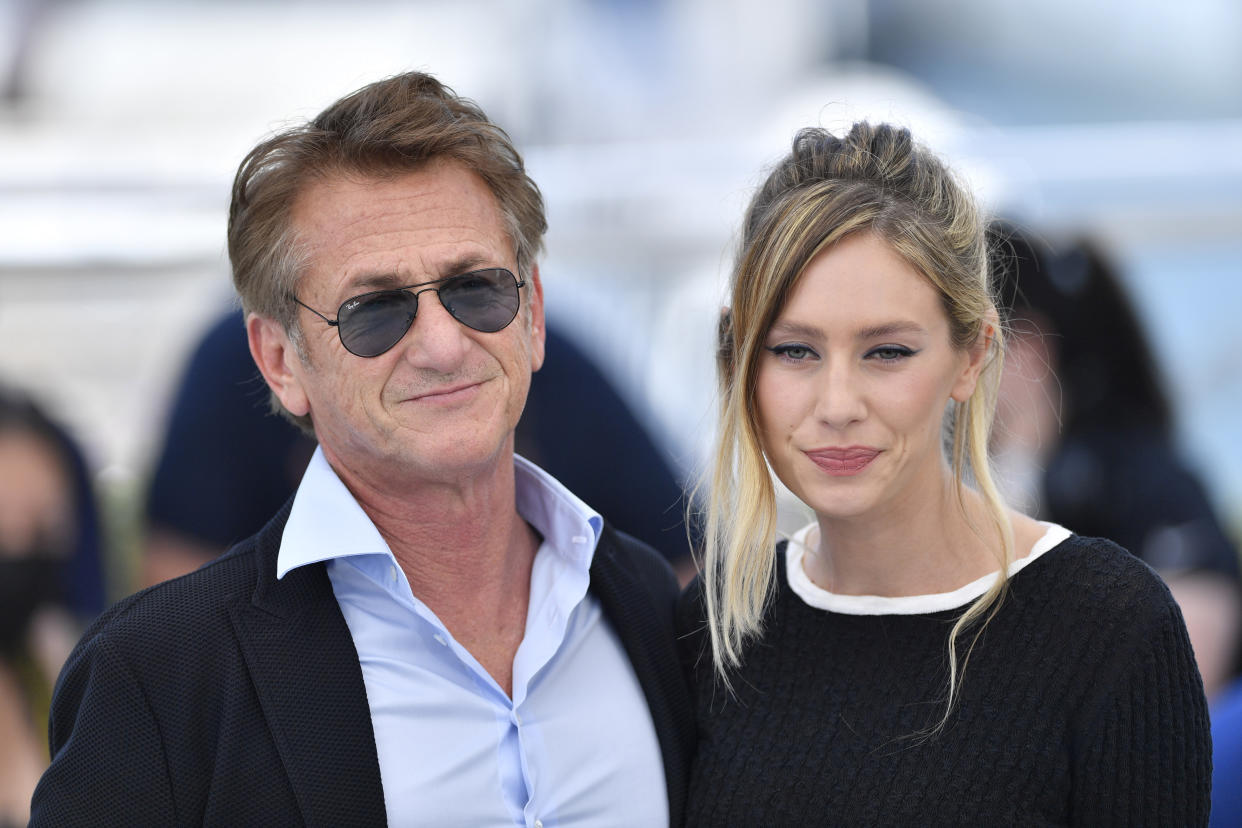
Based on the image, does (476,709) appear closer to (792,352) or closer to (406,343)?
(406,343)

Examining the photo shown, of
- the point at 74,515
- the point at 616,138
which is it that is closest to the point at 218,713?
the point at 74,515

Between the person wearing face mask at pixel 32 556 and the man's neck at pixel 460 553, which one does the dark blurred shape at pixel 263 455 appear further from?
the person wearing face mask at pixel 32 556

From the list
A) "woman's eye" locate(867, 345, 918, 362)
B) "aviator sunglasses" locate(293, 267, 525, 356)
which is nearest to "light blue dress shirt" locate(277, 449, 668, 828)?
"aviator sunglasses" locate(293, 267, 525, 356)

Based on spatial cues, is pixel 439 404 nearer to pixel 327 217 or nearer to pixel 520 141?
pixel 327 217

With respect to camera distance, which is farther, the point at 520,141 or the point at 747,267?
the point at 520,141

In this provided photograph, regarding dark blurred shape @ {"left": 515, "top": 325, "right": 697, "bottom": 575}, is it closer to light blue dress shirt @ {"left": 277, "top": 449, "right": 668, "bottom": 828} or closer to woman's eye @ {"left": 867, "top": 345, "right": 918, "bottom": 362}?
light blue dress shirt @ {"left": 277, "top": 449, "right": 668, "bottom": 828}

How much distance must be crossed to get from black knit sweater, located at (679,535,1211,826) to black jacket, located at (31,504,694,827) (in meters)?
0.56

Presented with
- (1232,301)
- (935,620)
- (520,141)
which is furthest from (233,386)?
(1232,301)

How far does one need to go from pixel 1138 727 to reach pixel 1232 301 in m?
3.94

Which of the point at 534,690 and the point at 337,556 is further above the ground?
the point at 337,556

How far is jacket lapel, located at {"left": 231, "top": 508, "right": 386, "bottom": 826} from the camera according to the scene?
1730 mm

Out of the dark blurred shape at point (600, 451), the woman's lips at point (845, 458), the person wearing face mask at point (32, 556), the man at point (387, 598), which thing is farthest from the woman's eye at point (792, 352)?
the person wearing face mask at point (32, 556)

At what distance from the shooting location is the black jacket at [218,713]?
1693 mm

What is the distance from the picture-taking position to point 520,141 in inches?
201
